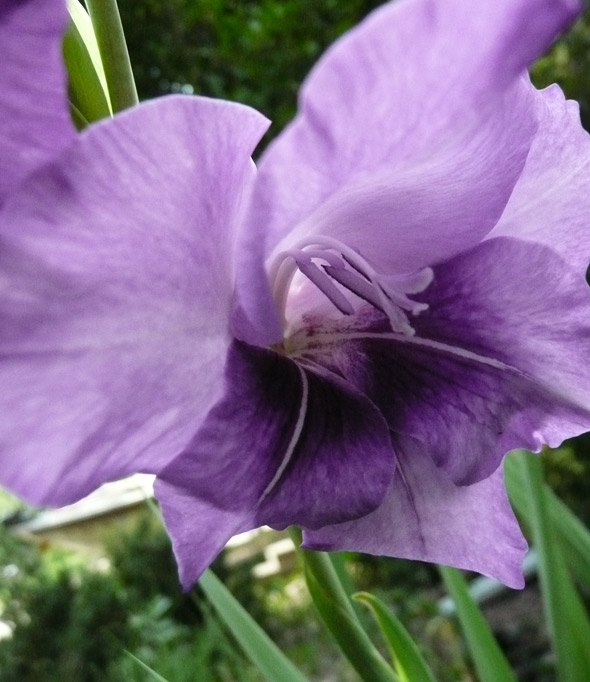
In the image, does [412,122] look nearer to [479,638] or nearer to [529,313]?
[529,313]

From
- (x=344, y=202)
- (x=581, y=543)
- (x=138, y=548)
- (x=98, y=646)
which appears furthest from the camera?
(x=138, y=548)

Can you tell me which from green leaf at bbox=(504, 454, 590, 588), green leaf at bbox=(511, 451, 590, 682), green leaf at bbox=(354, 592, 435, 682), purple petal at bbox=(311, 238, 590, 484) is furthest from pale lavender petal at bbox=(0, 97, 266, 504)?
green leaf at bbox=(504, 454, 590, 588)

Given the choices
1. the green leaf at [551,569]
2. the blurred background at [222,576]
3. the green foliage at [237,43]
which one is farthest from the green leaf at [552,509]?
the green foliage at [237,43]

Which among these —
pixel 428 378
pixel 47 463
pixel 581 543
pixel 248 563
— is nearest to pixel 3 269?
pixel 47 463

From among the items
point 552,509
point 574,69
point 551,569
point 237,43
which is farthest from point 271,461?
point 574,69

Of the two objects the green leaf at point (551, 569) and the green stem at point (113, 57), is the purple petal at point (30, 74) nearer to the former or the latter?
the green stem at point (113, 57)

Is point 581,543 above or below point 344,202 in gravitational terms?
below

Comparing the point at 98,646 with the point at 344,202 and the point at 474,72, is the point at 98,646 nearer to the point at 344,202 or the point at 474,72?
the point at 344,202

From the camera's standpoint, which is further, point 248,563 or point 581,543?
point 248,563
